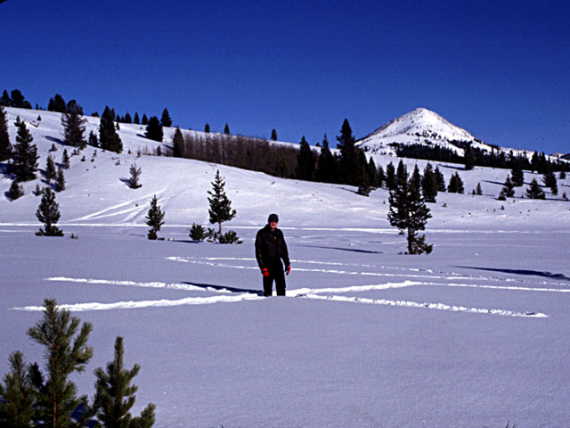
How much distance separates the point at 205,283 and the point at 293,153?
115 metres

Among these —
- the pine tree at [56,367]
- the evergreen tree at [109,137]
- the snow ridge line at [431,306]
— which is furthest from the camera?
the evergreen tree at [109,137]

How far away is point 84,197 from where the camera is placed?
50688 millimetres

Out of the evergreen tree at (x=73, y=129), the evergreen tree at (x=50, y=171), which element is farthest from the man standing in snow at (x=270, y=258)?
the evergreen tree at (x=73, y=129)

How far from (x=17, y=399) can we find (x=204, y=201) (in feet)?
166

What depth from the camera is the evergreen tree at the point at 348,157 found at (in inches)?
3285

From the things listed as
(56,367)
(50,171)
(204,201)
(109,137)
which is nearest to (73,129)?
(109,137)

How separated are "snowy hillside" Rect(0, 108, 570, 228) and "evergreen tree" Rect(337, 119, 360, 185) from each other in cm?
1211

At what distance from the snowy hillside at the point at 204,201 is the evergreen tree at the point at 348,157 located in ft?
39.7

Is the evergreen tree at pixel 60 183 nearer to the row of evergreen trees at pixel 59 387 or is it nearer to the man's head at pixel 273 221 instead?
the man's head at pixel 273 221

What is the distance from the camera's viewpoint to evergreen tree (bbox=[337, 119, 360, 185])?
274ft

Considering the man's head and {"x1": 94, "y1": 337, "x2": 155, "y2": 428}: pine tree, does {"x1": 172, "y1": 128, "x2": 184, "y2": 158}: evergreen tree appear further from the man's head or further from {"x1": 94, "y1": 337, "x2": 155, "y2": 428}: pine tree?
{"x1": 94, "y1": 337, "x2": 155, "y2": 428}: pine tree

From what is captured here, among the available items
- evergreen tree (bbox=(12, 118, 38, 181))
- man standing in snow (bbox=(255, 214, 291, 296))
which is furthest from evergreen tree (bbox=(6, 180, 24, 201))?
man standing in snow (bbox=(255, 214, 291, 296))

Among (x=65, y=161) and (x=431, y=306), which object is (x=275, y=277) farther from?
(x=65, y=161)

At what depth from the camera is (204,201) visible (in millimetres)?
52469
